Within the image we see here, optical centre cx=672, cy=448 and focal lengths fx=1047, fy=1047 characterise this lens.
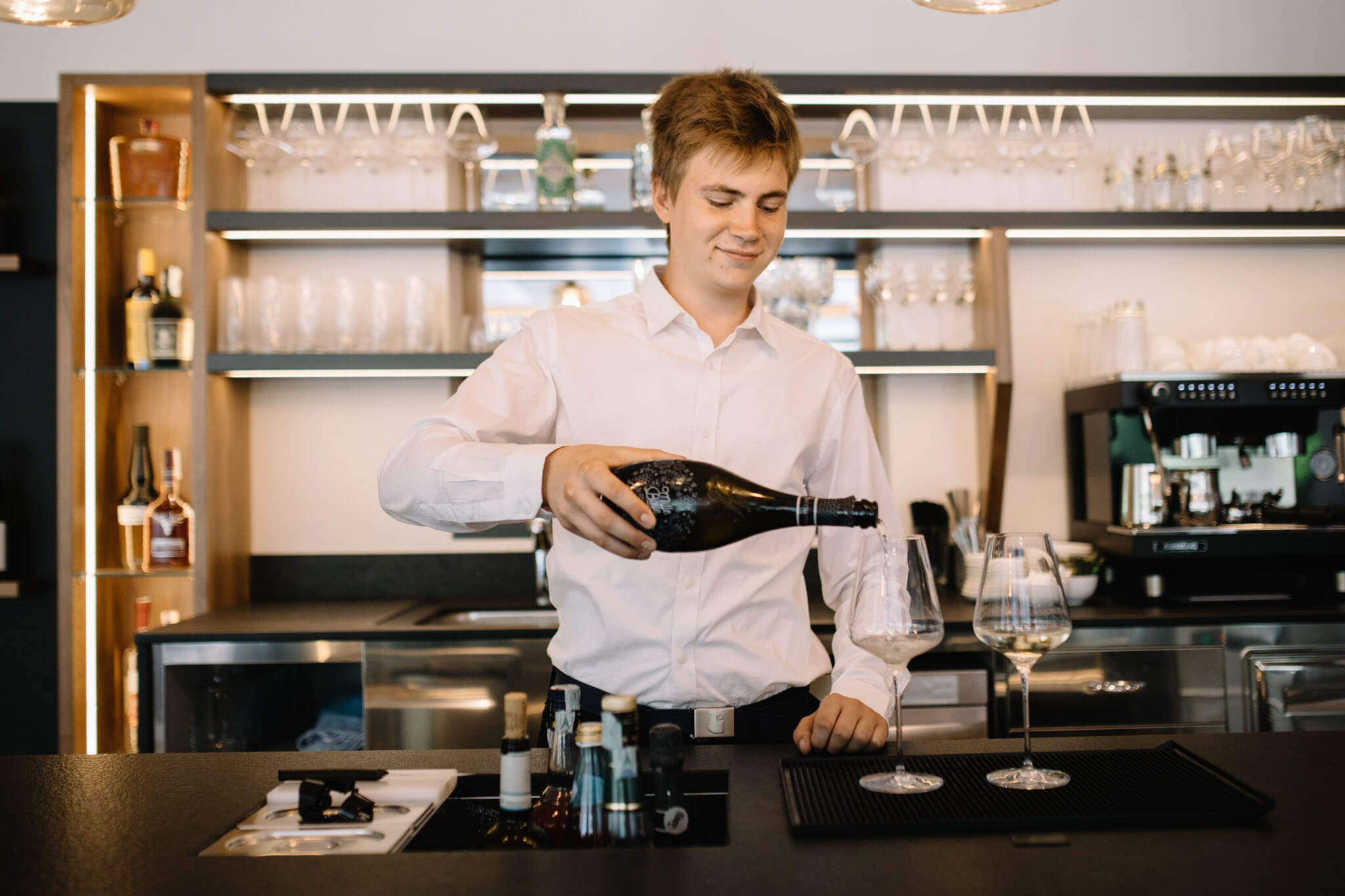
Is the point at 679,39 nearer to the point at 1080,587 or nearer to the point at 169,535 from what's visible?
the point at 1080,587

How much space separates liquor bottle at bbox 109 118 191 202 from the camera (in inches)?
117

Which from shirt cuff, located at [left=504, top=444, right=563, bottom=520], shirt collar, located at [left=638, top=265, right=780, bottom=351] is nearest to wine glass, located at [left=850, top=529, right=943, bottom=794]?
shirt cuff, located at [left=504, top=444, right=563, bottom=520]

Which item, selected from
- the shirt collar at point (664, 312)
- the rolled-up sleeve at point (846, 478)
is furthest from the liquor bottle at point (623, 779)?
the shirt collar at point (664, 312)

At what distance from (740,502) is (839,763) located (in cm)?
33

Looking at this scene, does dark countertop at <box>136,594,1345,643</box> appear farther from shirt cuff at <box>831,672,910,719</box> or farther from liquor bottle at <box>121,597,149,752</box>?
shirt cuff at <box>831,672,910,719</box>

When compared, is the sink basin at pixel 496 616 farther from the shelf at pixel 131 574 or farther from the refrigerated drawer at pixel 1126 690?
the refrigerated drawer at pixel 1126 690

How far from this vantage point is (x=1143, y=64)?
10.4 ft

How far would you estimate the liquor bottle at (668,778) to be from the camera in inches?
39.4

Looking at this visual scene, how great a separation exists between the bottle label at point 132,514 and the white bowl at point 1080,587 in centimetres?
253

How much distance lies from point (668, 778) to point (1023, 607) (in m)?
0.40

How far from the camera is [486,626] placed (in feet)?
8.62

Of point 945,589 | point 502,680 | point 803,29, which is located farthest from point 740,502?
point 803,29

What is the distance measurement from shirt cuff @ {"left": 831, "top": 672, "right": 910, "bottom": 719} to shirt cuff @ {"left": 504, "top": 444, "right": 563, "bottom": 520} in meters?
0.51

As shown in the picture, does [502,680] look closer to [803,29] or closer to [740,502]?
[740,502]
